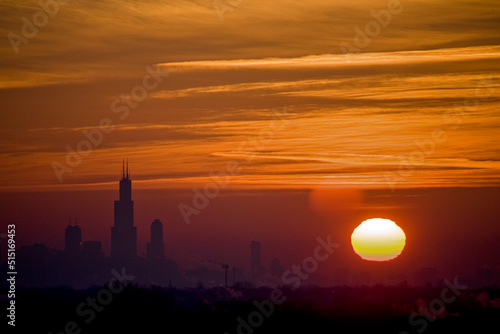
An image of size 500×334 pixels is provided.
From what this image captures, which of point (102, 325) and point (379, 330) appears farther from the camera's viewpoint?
Result: point (379, 330)

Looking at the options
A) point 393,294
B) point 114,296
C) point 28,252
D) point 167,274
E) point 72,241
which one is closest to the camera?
point 114,296

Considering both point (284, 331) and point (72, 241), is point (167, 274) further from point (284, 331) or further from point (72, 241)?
point (284, 331)

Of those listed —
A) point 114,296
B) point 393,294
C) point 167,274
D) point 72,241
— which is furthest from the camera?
point 167,274

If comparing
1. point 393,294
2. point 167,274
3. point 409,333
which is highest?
point 167,274

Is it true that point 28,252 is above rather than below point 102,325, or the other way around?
above

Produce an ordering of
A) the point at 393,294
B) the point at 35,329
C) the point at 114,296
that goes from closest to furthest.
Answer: the point at 35,329 < the point at 114,296 < the point at 393,294

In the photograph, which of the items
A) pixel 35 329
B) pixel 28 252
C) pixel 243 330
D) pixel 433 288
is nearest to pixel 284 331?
pixel 243 330

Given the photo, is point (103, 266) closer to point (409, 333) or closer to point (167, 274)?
point (167, 274)

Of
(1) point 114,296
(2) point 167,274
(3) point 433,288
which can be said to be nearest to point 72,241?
Result: (2) point 167,274

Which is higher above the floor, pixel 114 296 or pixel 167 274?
pixel 167 274
